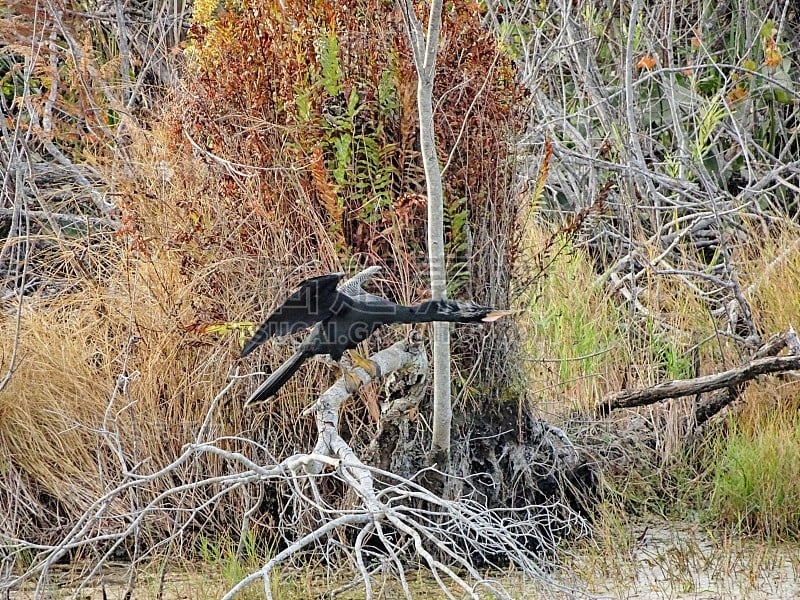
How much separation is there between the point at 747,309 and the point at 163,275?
7.88ft

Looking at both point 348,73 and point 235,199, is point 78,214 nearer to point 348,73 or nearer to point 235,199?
point 235,199

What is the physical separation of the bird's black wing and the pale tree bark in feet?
1.44

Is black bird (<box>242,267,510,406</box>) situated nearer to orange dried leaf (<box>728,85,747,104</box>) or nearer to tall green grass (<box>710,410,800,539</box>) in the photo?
tall green grass (<box>710,410,800,539</box>)

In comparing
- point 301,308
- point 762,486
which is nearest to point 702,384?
point 762,486

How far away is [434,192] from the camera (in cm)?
333

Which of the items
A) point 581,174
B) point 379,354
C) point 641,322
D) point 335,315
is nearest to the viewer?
point 335,315

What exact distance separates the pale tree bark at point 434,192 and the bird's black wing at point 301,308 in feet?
1.44

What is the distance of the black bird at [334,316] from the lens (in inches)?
117

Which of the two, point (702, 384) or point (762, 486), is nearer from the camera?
point (762, 486)

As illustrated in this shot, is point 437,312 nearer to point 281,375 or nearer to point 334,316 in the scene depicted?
point 334,316

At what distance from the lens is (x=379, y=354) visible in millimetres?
3523

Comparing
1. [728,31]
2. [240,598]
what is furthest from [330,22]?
[728,31]

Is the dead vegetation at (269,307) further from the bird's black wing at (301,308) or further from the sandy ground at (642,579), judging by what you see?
the bird's black wing at (301,308)

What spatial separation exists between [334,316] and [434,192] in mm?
496
